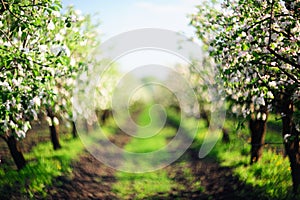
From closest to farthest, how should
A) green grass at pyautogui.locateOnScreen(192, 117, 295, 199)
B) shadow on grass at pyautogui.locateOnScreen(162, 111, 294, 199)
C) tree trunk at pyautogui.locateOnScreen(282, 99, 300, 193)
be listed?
tree trunk at pyautogui.locateOnScreen(282, 99, 300, 193)
green grass at pyautogui.locateOnScreen(192, 117, 295, 199)
shadow on grass at pyautogui.locateOnScreen(162, 111, 294, 199)

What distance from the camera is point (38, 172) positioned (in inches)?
663

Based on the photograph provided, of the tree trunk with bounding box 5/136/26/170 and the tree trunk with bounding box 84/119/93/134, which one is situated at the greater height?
the tree trunk with bounding box 84/119/93/134

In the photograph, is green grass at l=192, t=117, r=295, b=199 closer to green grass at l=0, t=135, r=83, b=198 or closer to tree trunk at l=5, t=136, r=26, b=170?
green grass at l=0, t=135, r=83, b=198

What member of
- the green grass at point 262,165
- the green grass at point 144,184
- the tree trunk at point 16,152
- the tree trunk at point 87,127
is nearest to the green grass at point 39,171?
the tree trunk at point 16,152

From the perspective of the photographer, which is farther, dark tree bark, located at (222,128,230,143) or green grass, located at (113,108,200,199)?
dark tree bark, located at (222,128,230,143)

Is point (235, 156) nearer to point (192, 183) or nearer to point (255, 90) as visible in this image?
point (192, 183)

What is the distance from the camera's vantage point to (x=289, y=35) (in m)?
11.4

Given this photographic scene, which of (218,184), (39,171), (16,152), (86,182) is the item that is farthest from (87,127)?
(218,184)

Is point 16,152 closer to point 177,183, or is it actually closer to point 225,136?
point 177,183

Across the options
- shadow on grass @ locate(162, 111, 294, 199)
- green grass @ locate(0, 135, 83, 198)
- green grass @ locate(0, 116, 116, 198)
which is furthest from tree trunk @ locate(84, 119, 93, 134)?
shadow on grass @ locate(162, 111, 294, 199)

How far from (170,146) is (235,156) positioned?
929 cm

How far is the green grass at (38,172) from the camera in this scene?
15367mm

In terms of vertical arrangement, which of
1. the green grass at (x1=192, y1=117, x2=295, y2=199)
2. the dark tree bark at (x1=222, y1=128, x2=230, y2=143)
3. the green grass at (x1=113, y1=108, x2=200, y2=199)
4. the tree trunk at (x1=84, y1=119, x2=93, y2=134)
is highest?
the tree trunk at (x1=84, y1=119, x2=93, y2=134)

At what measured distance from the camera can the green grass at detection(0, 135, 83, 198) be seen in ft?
50.4
